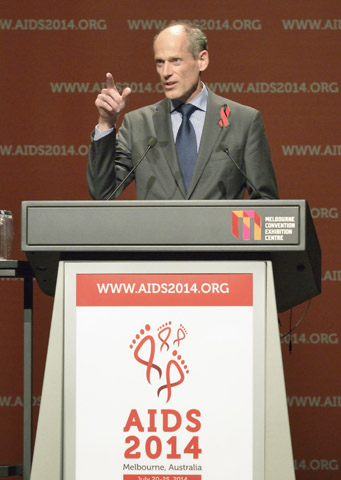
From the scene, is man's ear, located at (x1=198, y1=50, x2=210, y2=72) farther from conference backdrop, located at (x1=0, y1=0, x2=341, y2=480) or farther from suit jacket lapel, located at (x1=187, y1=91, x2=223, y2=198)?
conference backdrop, located at (x1=0, y1=0, x2=341, y2=480)

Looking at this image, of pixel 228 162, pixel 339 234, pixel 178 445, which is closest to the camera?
pixel 178 445

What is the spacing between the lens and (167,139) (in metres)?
2.15

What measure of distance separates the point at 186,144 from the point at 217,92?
1319 millimetres

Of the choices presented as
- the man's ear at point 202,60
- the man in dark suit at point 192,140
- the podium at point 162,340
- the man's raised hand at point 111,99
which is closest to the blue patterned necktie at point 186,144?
the man in dark suit at point 192,140

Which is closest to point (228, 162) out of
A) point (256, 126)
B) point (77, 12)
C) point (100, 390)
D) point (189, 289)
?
point (256, 126)

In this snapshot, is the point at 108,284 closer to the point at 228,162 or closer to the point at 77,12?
the point at 228,162

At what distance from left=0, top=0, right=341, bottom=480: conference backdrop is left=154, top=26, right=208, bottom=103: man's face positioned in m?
1.27

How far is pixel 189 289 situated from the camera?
1.45m

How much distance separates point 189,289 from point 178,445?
0.92 feet

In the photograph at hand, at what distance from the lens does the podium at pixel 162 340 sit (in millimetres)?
1420

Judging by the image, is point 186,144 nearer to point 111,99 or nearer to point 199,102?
point 199,102

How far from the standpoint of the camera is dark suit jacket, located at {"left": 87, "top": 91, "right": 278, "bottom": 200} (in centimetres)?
207

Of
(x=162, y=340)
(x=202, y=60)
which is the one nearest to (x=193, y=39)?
(x=202, y=60)

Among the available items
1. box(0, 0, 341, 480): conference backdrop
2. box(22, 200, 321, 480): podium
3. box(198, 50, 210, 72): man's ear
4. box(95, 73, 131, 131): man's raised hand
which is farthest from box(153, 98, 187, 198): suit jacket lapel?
box(0, 0, 341, 480): conference backdrop
